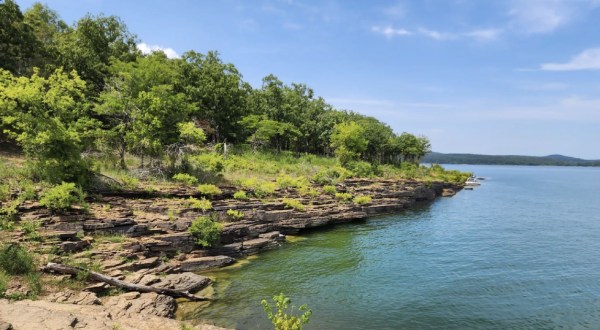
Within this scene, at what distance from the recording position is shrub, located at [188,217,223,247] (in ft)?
73.1

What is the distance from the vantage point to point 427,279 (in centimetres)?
2066

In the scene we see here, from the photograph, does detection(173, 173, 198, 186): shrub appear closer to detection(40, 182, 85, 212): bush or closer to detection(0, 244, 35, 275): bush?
detection(40, 182, 85, 212): bush

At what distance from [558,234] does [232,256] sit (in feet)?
103

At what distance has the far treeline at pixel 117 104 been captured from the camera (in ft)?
74.1

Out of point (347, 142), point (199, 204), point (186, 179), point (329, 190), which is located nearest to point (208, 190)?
point (199, 204)

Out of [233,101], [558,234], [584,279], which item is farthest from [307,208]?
[233,101]

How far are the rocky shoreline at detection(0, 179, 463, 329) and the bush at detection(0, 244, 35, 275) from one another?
3.90 ft

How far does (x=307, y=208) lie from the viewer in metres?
33.8


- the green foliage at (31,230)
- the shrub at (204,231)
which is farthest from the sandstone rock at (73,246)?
the shrub at (204,231)

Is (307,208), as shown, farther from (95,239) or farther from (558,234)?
(558,234)

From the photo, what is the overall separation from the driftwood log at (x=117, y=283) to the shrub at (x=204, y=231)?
5.90 metres

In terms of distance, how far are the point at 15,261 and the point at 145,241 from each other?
6602mm

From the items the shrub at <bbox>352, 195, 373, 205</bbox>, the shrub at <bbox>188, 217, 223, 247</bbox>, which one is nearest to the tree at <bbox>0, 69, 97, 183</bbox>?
the shrub at <bbox>188, 217, 223, 247</bbox>

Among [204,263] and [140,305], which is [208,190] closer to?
[204,263]
